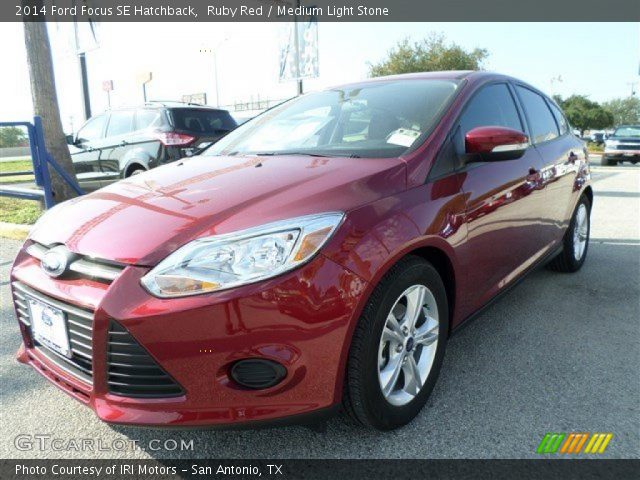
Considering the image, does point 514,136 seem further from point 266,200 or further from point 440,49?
point 440,49

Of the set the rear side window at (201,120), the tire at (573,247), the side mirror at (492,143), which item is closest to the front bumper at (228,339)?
the side mirror at (492,143)

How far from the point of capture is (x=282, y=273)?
5.46 ft

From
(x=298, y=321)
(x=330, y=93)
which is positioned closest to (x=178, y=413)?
(x=298, y=321)

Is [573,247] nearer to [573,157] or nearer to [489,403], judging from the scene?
[573,157]

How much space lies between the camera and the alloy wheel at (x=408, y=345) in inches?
80.8

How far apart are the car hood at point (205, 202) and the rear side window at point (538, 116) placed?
180 centimetres

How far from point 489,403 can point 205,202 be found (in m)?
1.58

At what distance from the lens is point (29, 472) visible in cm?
198

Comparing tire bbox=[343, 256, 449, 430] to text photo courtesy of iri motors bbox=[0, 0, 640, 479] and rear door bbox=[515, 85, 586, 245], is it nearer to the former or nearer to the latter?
text photo courtesy of iri motors bbox=[0, 0, 640, 479]

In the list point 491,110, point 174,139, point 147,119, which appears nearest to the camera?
point 491,110

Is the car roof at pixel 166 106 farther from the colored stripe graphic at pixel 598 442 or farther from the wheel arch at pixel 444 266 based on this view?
the colored stripe graphic at pixel 598 442

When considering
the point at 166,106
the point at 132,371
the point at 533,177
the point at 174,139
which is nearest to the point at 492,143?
the point at 533,177

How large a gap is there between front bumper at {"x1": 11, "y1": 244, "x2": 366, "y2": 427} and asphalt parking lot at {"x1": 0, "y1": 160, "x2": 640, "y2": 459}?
347mm

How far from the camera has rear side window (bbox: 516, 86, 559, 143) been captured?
350 centimetres
